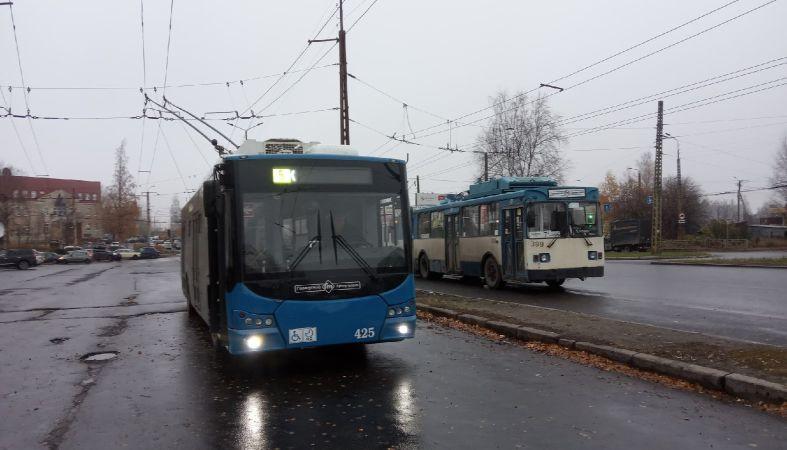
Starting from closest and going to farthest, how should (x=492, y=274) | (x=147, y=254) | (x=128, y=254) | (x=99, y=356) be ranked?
(x=99, y=356), (x=492, y=274), (x=147, y=254), (x=128, y=254)

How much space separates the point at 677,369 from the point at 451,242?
551 inches

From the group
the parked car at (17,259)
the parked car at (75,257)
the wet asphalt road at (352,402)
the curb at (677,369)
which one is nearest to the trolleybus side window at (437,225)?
the curb at (677,369)

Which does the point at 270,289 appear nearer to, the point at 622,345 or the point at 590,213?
the point at 622,345

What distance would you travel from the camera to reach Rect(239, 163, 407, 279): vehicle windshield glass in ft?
22.7

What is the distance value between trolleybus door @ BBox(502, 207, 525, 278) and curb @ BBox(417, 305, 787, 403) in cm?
649

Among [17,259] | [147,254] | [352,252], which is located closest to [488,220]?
[352,252]

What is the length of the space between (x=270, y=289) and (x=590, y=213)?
37.7 feet

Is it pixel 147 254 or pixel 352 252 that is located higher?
pixel 352 252

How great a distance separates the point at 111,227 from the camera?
269 feet

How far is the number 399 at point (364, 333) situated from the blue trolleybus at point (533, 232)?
9.17 metres

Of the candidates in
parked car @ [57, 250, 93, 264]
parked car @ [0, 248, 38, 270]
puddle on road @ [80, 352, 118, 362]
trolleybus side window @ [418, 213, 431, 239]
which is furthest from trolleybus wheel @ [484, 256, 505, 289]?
parked car @ [57, 250, 93, 264]

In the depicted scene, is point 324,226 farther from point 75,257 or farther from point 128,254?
point 128,254

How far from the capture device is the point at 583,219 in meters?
15.9

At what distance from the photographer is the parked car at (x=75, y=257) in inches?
2276
